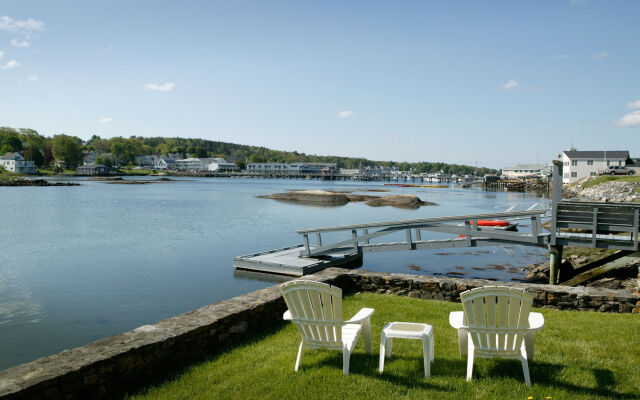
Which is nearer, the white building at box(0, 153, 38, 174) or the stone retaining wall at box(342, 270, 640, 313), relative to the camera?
the stone retaining wall at box(342, 270, 640, 313)

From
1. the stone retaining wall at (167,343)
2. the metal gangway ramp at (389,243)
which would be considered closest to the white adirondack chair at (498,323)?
the stone retaining wall at (167,343)

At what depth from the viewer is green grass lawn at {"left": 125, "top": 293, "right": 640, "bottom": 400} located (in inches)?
172

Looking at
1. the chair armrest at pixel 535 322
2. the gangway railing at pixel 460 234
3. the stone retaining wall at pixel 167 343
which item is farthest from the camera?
the gangway railing at pixel 460 234

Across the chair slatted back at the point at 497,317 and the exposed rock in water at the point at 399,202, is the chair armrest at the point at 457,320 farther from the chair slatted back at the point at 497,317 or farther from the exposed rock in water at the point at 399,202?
the exposed rock in water at the point at 399,202

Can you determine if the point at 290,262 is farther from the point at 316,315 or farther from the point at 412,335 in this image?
the point at 412,335

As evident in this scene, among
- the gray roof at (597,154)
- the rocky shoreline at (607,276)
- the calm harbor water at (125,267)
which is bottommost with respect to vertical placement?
the calm harbor water at (125,267)

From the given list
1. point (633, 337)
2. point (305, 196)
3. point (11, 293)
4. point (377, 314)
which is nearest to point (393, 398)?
point (377, 314)

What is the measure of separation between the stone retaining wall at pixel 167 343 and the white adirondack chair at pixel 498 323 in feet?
10.3

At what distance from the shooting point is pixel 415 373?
484cm

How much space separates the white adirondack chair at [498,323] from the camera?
4.45 m

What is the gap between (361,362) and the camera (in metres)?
5.17

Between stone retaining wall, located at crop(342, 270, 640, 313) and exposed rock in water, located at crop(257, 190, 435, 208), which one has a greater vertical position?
stone retaining wall, located at crop(342, 270, 640, 313)

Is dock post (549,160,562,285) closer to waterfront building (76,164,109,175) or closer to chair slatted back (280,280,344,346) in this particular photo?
chair slatted back (280,280,344,346)

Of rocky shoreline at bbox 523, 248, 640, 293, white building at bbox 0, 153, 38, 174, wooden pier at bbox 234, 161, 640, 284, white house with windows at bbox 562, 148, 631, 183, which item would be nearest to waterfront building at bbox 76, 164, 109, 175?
white building at bbox 0, 153, 38, 174
